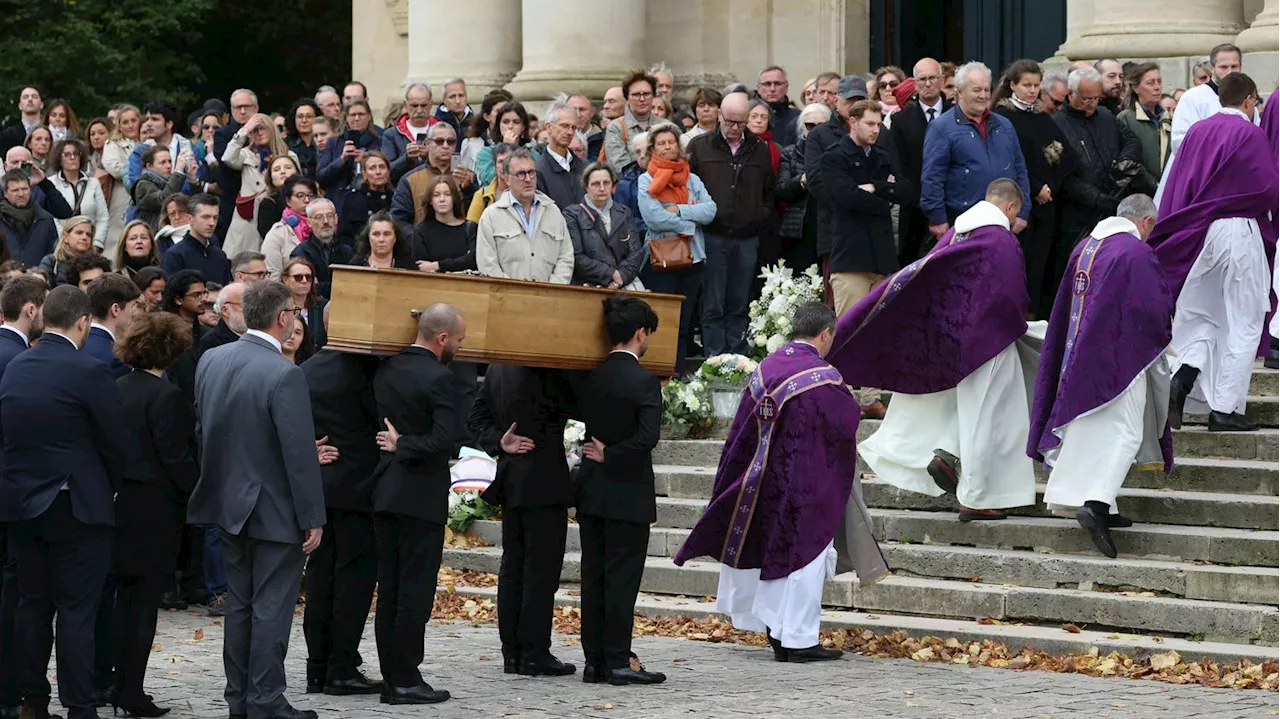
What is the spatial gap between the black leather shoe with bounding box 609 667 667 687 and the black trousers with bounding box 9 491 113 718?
2499 mm

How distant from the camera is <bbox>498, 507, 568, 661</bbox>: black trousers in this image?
432 inches

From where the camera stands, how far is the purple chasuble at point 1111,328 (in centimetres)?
1209

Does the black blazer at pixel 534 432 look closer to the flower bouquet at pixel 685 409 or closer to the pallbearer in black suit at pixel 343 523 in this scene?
the pallbearer in black suit at pixel 343 523

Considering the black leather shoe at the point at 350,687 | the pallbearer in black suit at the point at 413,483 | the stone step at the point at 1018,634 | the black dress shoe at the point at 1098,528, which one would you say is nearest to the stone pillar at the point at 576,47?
the stone step at the point at 1018,634

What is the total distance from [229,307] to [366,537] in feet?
6.25

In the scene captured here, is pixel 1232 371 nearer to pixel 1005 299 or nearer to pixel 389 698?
pixel 1005 299

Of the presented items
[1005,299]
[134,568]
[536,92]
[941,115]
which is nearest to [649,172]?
[941,115]

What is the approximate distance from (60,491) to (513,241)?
5.34 m

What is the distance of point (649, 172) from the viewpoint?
15.6 meters

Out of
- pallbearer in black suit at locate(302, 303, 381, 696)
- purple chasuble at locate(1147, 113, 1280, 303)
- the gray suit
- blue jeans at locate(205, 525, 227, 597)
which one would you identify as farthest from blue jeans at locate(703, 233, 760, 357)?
the gray suit

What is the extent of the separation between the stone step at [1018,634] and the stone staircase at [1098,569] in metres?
0.01

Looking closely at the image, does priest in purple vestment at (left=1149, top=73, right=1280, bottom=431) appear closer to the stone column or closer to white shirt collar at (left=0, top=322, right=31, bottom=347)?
white shirt collar at (left=0, top=322, right=31, bottom=347)

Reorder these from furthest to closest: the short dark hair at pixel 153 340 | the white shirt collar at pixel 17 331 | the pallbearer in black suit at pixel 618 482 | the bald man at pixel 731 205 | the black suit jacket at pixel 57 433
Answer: the bald man at pixel 731 205
the pallbearer in black suit at pixel 618 482
the short dark hair at pixel 153 340
the white shirt collar at pixel 17 331
the black suit jacket at pixel 57 433

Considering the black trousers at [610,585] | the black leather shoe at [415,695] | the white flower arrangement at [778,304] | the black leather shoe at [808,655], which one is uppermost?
the white flower arrangement at [778,304]
